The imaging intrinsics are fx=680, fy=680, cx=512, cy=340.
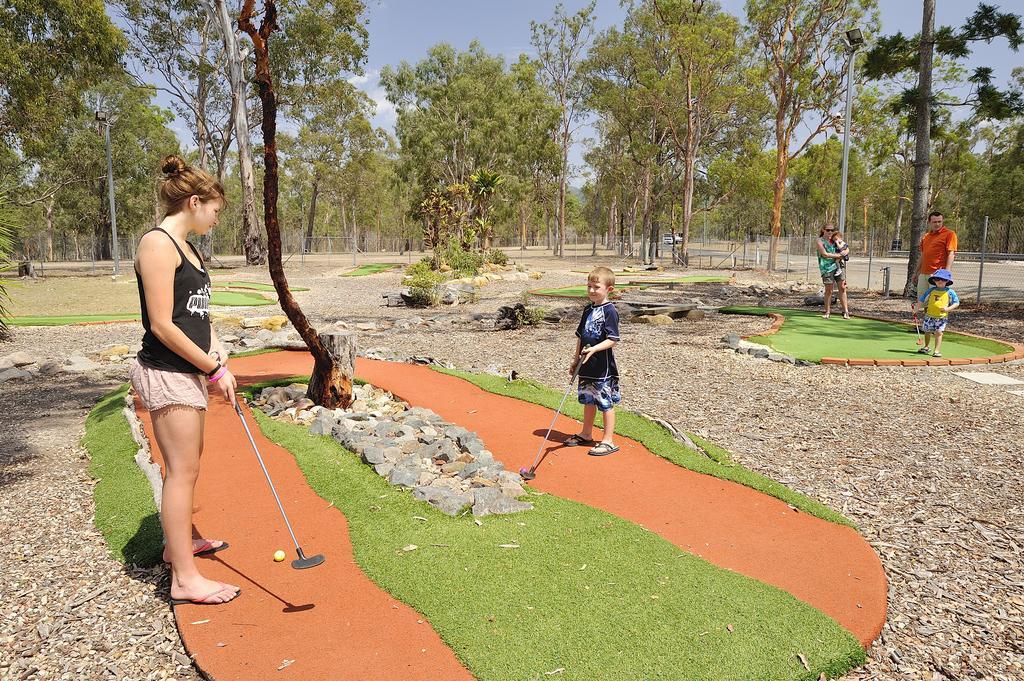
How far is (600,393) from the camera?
486 centimetres

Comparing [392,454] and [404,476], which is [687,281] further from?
[404,476]

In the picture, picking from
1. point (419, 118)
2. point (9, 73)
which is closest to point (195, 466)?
point (9, 73)

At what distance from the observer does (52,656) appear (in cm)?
263

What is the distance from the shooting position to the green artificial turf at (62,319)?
12.3 meters

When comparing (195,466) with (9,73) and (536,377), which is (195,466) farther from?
(9,73)

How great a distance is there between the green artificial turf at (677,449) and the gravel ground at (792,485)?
0.67 ft

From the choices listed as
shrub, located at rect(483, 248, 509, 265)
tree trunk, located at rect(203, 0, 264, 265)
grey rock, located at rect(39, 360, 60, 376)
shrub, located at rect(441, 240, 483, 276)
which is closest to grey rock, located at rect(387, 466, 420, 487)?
grey rock, located at rect(39, 360, 60, 376)

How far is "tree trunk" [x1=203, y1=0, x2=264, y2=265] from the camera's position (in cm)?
2684

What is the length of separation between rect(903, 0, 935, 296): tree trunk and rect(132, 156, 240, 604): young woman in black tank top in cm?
1552

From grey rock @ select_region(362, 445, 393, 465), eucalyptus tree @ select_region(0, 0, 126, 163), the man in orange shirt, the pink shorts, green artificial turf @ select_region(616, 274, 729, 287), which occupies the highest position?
eucalyptus tree @ select_region(0, 0, 126, 163)

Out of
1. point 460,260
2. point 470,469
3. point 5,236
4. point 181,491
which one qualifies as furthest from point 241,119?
point 181,491

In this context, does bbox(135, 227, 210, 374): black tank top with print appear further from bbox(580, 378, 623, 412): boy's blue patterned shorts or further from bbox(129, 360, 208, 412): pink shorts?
bbox(580, 378, 623, 412): boy's blue patterned shorts

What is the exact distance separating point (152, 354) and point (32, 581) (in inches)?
58.5

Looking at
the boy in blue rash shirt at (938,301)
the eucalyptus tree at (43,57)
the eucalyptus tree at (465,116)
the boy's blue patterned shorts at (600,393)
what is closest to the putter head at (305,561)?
the boy's blue patterned shorts at (600,393)
